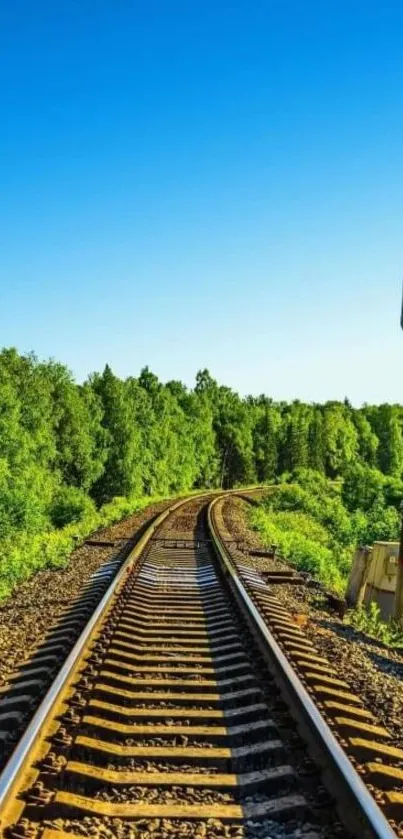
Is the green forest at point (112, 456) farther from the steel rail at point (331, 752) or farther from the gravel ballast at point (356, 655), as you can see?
the steel rail at point (331, 752)

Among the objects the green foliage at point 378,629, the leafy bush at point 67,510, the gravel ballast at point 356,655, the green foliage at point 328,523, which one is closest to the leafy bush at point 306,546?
the green foliage at point 328,523

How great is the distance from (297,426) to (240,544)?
78.6m

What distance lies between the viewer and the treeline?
33.7 meters

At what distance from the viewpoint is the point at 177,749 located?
4.73 meters

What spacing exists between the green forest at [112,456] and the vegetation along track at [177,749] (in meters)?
5.51

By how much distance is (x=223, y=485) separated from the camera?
88688 millimetres

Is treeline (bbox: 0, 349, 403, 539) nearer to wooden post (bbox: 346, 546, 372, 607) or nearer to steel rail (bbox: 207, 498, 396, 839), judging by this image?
wooden post (bbox: 346, 546, 372, 607)

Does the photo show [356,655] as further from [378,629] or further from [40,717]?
[40,717]

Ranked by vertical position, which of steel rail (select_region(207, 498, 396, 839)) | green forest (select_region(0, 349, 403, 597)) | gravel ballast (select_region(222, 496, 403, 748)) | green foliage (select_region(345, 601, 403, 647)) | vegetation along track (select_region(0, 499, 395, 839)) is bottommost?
green foliage (select_region(345, 601, 403, 647))

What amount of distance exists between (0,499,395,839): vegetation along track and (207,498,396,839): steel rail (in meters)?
0.01

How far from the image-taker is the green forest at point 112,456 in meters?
27.7

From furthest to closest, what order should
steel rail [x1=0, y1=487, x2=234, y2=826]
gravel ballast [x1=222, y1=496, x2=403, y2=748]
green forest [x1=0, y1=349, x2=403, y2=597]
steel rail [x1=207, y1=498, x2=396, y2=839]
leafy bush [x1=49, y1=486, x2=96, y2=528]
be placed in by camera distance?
leafy bush [x1=49, y1=486, x2=96, y2=528]
green forest [x1=0, y1=349, x2=403, y2=597]
gravel ballast [x1=222, y1=496, x2=403, y2=748]
steel rail [x1=0, y1=487, x2=234, y2=826]
steel rail [x1=207, y1=498, x2=396, y2=839]

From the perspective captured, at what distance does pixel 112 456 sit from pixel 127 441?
1.55 metres

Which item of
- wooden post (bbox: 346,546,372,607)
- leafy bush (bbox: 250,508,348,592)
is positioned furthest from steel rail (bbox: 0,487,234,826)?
leafy bush (bbox: 250,508,348,592)
